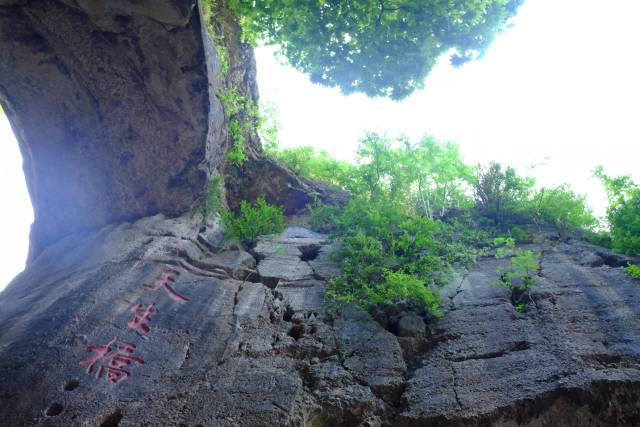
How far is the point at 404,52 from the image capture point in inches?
286

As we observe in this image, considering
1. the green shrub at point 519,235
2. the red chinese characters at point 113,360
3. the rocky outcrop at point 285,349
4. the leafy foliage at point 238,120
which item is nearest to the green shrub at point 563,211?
the green shrub at point 519,235

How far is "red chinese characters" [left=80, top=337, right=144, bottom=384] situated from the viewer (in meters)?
4.20

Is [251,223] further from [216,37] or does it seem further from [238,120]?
[216,37]

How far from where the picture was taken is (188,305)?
17.8 feet

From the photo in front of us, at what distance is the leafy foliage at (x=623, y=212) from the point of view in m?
6.16

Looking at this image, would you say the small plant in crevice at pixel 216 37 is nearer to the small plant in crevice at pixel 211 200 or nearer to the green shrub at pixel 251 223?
the small plant in crevice at pixel 211 200

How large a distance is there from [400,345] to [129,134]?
503 centimetres

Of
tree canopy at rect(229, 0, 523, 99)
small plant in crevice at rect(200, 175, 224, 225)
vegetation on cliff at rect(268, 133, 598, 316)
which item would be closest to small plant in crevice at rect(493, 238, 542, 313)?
vegetation on cliff at rect(268, 133, 598, 316)

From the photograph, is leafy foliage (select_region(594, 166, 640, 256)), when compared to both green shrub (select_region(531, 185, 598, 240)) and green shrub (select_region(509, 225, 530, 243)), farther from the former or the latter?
green shrub (select_region(509, 225, 530, 243))

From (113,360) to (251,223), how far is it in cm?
391

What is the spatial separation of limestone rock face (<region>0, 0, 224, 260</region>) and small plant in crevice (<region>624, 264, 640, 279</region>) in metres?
6.19

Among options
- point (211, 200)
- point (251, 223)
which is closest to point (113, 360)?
point (211, 200)

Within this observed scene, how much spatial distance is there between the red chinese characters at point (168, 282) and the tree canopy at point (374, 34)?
410 centimetres

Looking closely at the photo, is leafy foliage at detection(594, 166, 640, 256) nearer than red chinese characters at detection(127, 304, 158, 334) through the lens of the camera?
No
